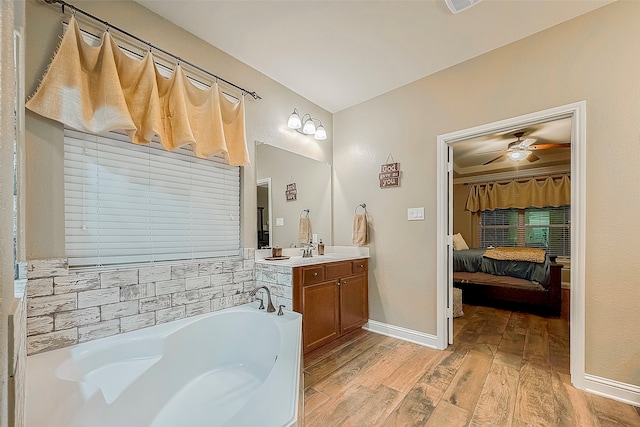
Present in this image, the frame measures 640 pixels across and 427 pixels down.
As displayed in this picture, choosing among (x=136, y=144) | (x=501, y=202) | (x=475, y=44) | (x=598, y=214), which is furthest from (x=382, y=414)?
(x=501, y=202)

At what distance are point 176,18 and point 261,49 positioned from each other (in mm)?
631

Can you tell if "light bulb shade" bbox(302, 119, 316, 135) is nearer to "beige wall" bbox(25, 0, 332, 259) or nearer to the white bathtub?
"beige wall" bbox(25, 0, 332, 259)

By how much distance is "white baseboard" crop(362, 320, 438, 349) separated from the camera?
255 centimetres

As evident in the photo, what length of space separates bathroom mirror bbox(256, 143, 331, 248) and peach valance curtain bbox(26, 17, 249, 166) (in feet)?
1.74

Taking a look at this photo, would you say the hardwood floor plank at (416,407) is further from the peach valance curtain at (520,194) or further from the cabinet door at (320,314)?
the peach valance curtain at (520,194)

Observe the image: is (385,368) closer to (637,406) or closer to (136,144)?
(637,406)

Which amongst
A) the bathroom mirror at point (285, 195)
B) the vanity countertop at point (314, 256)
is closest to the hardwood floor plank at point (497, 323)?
the vanity countertop at point (314, 256)

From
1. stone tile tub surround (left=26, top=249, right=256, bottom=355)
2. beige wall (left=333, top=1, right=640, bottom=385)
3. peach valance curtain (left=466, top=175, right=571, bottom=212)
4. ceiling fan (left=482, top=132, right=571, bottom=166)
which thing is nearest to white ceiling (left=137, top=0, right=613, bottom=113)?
beige wall (left=333, top=1, right=640, bottom=385)

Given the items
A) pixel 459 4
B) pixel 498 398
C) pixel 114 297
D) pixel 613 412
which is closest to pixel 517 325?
pixel 613 412

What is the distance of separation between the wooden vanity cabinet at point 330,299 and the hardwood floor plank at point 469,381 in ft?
3.34

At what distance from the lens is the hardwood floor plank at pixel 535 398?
5.19 ft

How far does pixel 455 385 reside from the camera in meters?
1.92

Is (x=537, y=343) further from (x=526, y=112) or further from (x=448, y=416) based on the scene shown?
(x=526, y=112)

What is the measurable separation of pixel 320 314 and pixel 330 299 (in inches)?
6.9
